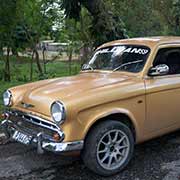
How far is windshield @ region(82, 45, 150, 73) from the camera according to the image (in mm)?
5050

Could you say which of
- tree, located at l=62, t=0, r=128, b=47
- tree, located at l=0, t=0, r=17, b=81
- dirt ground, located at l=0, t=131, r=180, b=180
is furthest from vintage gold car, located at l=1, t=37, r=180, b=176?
tree, located at l=0, t=0, r=17, b=81

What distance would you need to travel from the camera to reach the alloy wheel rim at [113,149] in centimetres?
430

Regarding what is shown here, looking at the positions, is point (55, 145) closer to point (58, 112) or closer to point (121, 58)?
point (58, 112)

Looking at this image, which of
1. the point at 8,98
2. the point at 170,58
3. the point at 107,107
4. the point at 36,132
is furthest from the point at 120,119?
the point at 8,98

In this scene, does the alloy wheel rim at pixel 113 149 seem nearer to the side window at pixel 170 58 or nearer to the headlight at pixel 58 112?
the headlight at pixel 58 112

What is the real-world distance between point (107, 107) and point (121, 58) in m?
1.23

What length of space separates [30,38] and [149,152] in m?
7.19

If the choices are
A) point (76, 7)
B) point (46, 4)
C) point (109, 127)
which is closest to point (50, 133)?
point (109, 127)

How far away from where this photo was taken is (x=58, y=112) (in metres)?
4.05

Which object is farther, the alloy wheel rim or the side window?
the side window

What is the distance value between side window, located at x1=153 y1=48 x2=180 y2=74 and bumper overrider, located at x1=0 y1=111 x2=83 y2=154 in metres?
1.82

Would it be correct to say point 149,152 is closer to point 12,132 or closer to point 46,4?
point 12,132

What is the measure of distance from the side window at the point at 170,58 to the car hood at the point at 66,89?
59 centimetres

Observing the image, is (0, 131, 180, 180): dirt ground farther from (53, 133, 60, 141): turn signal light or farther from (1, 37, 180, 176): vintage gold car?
(53, 133, 60, 141): turn signal light
